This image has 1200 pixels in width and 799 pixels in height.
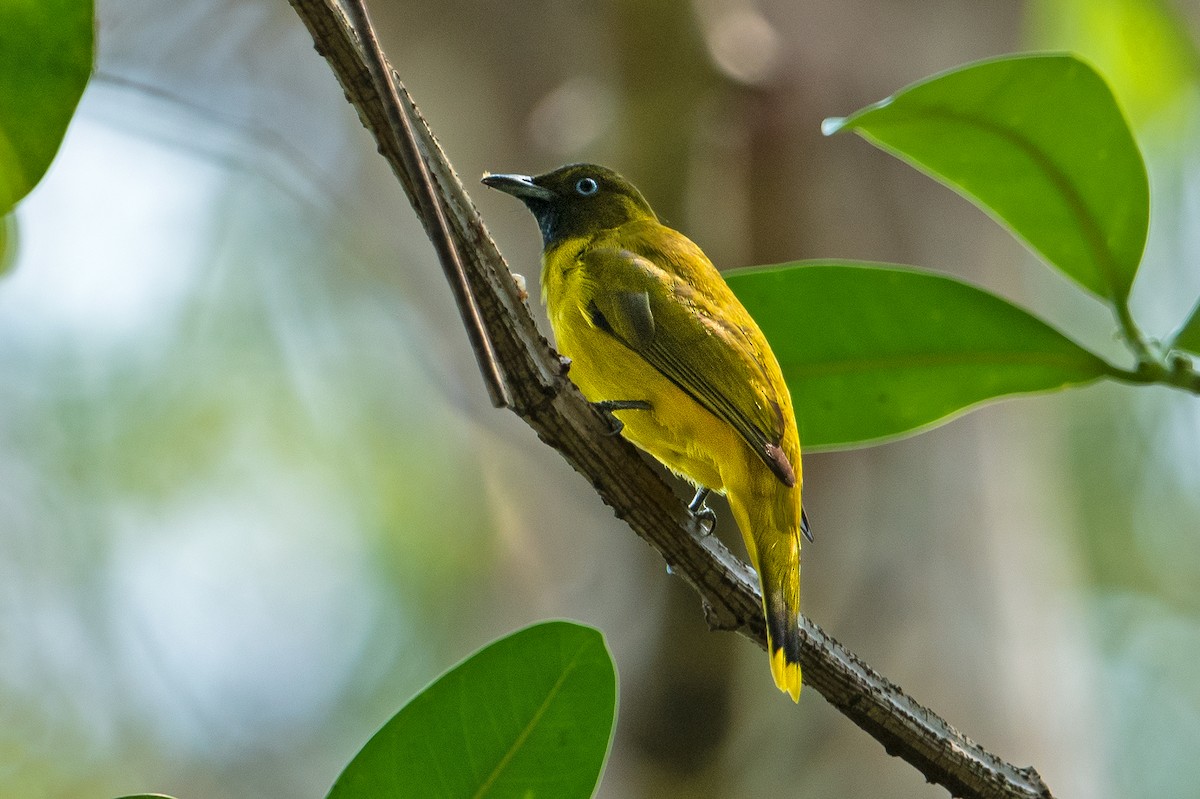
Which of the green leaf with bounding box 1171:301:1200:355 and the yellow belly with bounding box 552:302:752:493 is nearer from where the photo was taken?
the green leaf with bounding box 1171:301:1200:355

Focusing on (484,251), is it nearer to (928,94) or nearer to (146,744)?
(928,94)

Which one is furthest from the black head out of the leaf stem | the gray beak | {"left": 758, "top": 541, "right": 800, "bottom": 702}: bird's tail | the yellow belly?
the leaf stem

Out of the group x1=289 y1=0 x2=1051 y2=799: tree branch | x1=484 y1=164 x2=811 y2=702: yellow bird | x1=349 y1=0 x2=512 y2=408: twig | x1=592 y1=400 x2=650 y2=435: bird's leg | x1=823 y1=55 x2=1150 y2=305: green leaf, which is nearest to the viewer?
x1=349 y1=0 x2=512 y2=408: twig

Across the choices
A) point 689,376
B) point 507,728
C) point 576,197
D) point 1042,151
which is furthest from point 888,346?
point 576,197

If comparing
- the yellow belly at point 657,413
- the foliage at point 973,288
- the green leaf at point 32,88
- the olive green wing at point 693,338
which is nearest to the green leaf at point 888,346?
the foliage at point 973,288

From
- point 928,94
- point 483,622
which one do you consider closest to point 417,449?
point 483,622

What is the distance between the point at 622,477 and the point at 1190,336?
977mm

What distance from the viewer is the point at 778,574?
2.23 meters

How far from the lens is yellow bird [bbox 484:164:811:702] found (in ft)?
8.17

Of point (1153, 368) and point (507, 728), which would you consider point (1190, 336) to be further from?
point (507, 728)

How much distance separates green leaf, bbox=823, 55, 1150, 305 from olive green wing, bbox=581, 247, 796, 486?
2.22 feet

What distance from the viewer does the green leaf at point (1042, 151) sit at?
6.68 feet

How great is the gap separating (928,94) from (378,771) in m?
1.50

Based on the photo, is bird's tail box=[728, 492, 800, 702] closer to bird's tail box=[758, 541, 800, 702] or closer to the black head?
bird's tail box=[758, 541, 800, 702]
